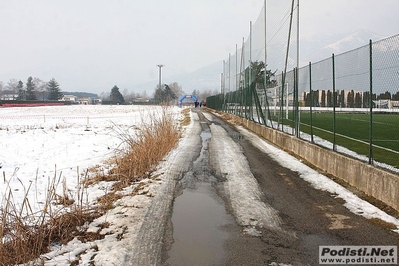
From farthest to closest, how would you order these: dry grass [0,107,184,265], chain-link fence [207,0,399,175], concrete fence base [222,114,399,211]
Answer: chain-link fence [207,0,399,175] → concrete fence base [222,114,399,211] → dry grass [0,107,184,265]

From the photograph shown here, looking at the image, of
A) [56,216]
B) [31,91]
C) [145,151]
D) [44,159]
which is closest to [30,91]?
[31,91]

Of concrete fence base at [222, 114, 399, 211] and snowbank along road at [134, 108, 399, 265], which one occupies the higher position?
concrete fence base at [222, 114, 399, 211]

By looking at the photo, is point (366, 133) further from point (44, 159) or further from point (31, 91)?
point (31, 91)

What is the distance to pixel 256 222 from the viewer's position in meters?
5.25

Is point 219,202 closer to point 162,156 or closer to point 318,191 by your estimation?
point 318,191

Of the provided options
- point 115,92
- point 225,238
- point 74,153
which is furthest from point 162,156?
point 115,92

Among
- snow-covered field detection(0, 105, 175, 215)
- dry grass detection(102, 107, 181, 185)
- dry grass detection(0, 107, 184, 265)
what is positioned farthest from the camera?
dry grass detection(102, 107, 181, 185)

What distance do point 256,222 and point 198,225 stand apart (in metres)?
0.81

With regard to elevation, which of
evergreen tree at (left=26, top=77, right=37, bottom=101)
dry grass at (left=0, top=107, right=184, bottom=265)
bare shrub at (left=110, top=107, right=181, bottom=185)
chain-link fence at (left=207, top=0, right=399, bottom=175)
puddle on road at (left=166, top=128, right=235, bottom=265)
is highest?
evergreen tree at (left=26, top=77, right=37, bottom=101)

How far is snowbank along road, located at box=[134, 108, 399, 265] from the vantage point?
417cm

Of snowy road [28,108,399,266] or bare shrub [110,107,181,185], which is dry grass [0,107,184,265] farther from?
snowy road [28,108,399,266]

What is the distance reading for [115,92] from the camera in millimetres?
151125

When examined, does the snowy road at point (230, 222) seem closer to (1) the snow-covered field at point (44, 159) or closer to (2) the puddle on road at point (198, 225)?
(2) the puddle on road at point (198, 225)

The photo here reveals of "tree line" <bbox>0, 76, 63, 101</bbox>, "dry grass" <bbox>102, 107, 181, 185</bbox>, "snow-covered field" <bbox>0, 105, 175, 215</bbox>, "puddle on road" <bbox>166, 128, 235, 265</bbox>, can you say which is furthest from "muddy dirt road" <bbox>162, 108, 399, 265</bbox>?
"tree line" <bbox>0, 76, 63, 101</bbox>
